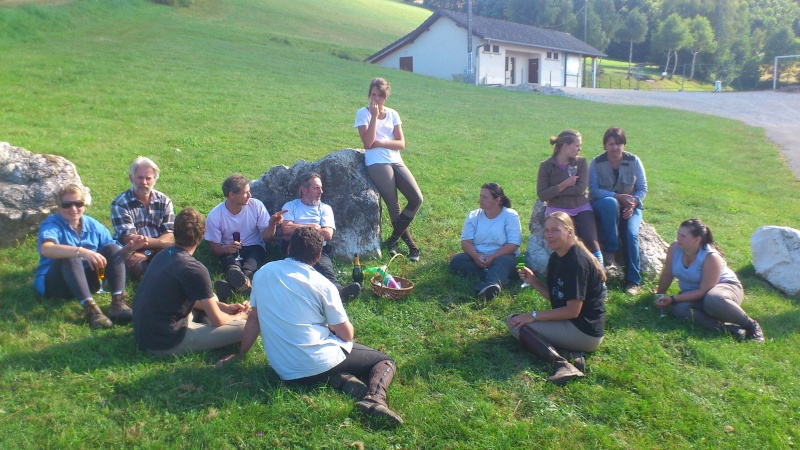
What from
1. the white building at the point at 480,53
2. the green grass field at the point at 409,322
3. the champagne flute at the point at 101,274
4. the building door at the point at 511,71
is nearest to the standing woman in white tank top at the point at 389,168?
the green grass field at the point at 409,322

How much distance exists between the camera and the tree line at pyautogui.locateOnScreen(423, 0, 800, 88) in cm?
6544

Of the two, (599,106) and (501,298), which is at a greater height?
(599,106)

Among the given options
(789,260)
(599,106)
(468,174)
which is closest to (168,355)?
(789,260)

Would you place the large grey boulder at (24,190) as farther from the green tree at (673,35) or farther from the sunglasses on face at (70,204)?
the green tree at (673,35)

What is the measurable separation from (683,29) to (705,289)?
69366 millimetres

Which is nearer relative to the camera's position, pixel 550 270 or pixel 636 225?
pixel 550 270

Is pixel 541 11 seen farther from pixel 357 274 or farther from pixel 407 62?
pixel 357 274

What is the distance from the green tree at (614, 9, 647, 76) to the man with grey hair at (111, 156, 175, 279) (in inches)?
2914

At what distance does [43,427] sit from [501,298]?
4.40 metres

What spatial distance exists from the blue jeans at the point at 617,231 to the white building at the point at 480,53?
35.4 meters

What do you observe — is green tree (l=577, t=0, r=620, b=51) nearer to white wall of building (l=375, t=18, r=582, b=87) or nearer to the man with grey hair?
white wall of building (l=375, t=18, r=582, b=87)

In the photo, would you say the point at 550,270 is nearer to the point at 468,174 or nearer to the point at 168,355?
the point at 168,355

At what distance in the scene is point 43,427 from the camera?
4074 mm

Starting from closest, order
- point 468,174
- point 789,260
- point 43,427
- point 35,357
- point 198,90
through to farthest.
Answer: point 43,427
point 35,357
point 789,260
point 468,174
point 198,90
